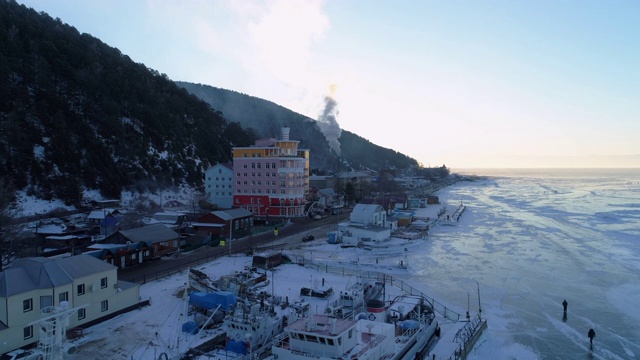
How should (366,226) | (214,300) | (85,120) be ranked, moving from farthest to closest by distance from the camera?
(85,120), (366,226), (214,300)

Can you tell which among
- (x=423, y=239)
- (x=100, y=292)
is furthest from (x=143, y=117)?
(x=100, y=292)

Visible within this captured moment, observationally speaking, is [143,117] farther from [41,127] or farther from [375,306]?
[375,306]

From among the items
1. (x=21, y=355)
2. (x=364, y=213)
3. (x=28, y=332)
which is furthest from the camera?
(x=364, y=213)

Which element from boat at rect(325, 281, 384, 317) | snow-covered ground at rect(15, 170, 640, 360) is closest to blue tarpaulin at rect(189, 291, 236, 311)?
snow-covered ground at rect(15, 170, 640, 360)

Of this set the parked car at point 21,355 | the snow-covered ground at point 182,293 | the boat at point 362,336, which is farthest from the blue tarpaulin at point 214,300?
the parked car at point 21,355

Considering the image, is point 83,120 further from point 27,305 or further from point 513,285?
point 513,285

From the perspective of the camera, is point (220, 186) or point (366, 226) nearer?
point (366, 226)

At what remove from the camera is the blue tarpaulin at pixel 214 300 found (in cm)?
2192

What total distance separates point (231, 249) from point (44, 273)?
1950 centimetres

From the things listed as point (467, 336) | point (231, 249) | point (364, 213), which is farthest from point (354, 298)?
point (364, 213)

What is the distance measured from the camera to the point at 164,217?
4641 cm

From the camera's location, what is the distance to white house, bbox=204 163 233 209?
64750 millimetres

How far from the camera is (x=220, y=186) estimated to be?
64938mm

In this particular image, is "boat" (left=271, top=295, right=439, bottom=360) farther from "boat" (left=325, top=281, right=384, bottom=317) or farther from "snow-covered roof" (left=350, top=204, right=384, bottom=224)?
"snow-covered roof" (left=350, top=204, right=384, bottom=224)
